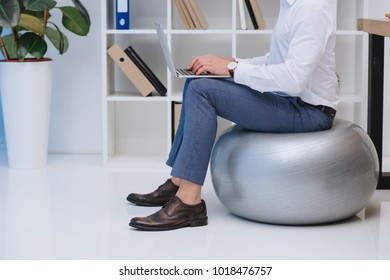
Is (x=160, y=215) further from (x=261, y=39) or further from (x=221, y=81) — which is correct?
(x=261, y=39)

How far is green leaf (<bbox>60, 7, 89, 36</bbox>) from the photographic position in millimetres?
4000

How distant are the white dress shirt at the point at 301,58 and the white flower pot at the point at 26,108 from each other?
1.48 m

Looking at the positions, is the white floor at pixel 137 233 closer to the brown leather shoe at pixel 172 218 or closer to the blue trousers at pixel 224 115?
the brown leather shoe at pixel 172 218

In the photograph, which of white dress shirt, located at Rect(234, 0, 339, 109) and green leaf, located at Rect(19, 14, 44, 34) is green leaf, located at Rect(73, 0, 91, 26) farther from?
white dress shirt, located at Rect(234, 0, 339, 109)

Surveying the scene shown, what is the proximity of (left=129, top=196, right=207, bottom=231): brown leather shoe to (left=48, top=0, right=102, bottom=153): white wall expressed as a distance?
161 cm

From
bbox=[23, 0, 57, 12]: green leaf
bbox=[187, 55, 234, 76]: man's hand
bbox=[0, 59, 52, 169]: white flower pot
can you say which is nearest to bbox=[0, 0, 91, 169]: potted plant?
bbox=[0, 59, 52, 169]: white flower pot

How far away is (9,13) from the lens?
367cm

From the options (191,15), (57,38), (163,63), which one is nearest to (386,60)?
(191,15)

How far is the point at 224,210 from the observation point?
3223 mm

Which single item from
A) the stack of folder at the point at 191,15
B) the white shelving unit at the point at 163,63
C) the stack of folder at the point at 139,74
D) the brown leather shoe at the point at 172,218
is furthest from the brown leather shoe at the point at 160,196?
the stack of folder at the point at 191,15

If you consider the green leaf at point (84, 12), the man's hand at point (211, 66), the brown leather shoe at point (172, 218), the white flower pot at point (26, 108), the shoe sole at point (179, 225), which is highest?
the green leaf at point (84, 12)

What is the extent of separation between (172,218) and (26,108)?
143cm

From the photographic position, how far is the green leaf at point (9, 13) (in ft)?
12.0

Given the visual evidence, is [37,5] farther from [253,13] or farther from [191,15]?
[253,13]
